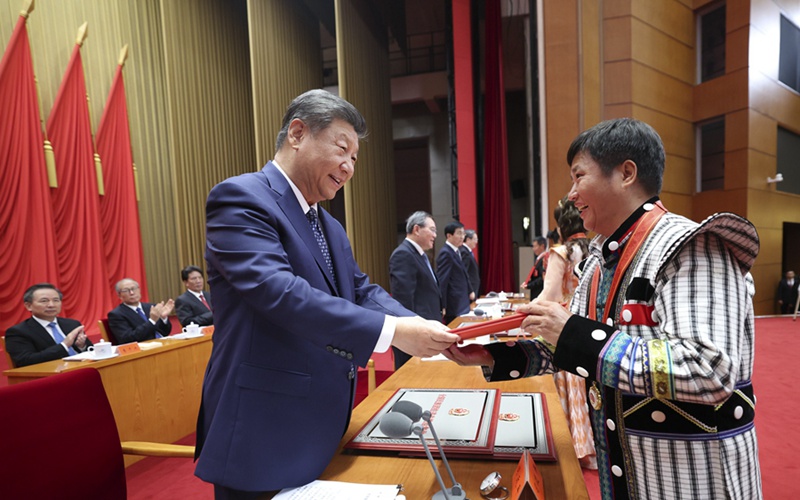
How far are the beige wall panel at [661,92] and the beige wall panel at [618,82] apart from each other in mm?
101

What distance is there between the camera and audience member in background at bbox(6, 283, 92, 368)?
3162 mm

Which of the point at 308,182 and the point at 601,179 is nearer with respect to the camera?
the point at 601,179

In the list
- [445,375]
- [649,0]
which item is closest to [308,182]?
[445,375]

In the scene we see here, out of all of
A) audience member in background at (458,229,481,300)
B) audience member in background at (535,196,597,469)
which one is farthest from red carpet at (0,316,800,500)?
audience member in background at (458,229,481,300)

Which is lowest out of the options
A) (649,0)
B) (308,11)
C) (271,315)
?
(271,315)

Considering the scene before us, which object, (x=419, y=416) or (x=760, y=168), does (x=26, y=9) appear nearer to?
(x=419, y=416)

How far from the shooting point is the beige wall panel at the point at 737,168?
26.8 ft

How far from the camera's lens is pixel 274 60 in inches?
334

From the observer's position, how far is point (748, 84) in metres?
8.05

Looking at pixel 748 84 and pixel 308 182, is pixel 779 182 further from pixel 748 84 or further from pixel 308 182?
pixel 308 182

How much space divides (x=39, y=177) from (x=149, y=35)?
12.7 feet

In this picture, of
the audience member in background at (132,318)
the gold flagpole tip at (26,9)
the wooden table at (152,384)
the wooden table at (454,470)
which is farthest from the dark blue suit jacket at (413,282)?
the gold flagpole tip at (26,9)

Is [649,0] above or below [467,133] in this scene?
above

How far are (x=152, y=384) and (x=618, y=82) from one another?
7753 mm
